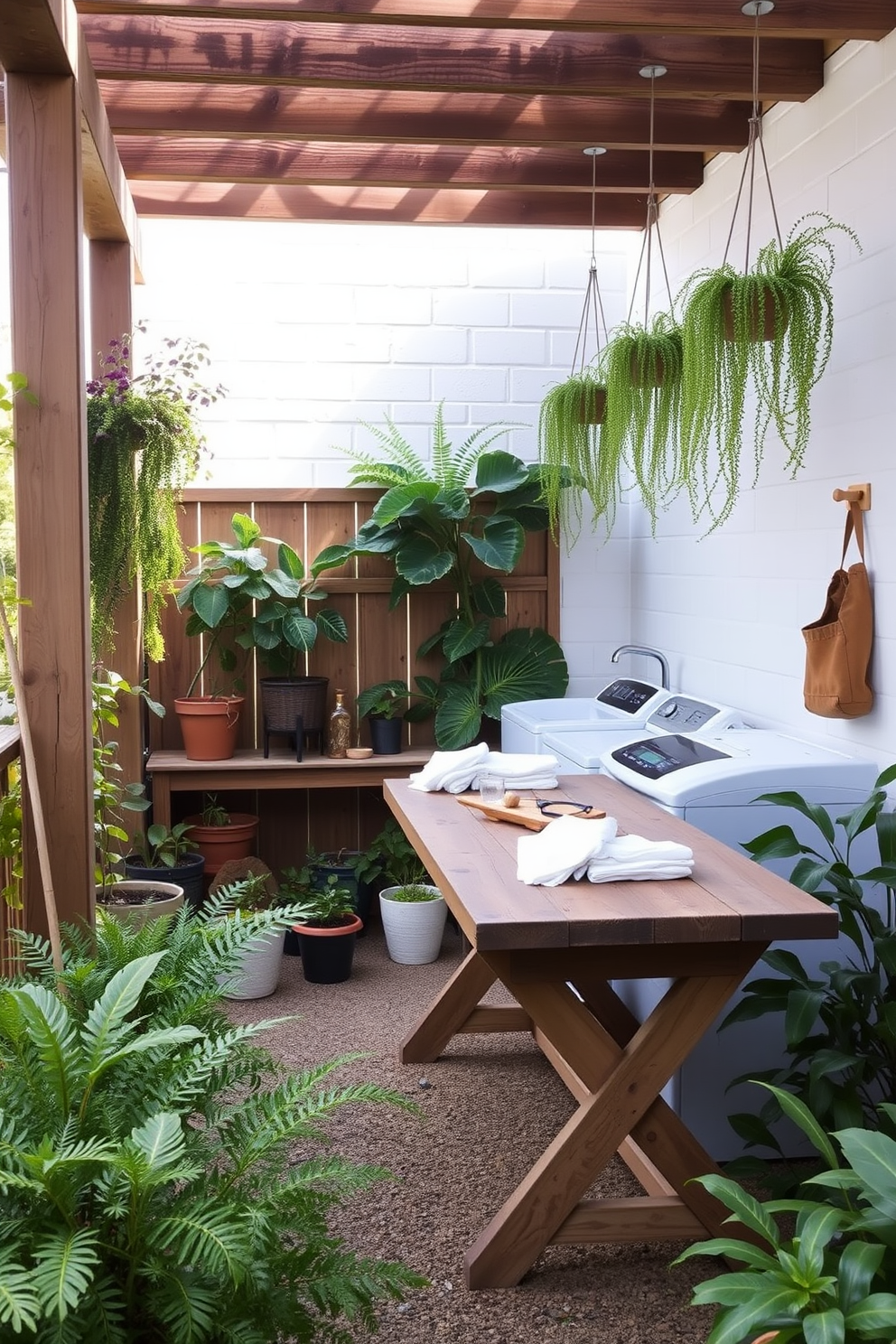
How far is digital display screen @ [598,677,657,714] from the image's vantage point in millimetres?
4384

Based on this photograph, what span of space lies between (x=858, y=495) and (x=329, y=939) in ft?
7.62

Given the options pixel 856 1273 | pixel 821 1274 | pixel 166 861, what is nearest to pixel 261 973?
pixel 166 861

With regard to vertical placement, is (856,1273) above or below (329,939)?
above

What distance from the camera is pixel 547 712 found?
14.9 ft

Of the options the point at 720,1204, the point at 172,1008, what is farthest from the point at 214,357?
the point at 720,1204

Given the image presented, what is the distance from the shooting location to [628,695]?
451 cm

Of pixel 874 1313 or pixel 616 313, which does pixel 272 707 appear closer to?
pixel 616 313

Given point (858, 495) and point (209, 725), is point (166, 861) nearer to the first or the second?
point (209, 725)

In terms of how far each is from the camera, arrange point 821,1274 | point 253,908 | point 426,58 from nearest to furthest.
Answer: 1. point 821,1274
2. point 426,58
3. point 253,908

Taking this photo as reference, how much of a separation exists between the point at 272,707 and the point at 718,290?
2444 millimetres

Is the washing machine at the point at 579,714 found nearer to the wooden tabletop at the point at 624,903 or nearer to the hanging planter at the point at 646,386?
the hanging planter at the point at 646,386

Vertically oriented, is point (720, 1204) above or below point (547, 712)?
below

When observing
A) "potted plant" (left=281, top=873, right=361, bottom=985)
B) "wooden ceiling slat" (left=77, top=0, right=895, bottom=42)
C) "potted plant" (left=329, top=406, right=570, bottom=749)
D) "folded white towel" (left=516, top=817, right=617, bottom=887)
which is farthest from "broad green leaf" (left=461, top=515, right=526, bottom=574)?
"folded white towel" (left=516, top=817, right=617, bottom=887)

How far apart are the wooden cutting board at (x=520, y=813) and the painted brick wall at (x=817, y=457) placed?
2.52 feet
